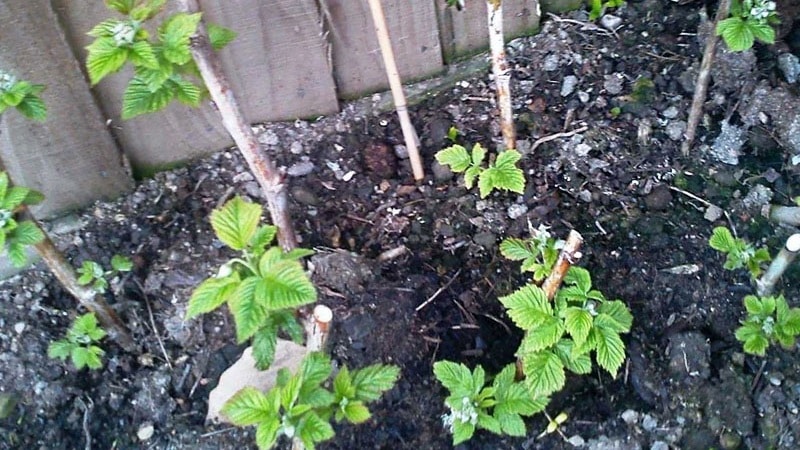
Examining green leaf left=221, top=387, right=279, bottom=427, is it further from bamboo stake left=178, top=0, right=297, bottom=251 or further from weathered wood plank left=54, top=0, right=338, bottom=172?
weathered wood plank left=54, top=0, right=338, bottom=172

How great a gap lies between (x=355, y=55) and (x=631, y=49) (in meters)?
0.84

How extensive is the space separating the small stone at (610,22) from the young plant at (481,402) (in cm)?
122

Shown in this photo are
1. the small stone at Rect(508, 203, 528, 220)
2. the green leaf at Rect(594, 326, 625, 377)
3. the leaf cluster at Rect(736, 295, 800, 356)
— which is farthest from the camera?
the small stone at Rect(508, 203, 528, 220)

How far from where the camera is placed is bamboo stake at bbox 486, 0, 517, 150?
6.58 feet

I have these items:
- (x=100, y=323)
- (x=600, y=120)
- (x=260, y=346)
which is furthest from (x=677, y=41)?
(x=100, y=323)

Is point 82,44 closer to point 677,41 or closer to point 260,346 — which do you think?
point 260,346

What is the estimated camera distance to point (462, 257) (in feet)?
7.06

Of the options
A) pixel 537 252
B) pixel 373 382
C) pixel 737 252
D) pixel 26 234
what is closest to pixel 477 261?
pixel 537 252

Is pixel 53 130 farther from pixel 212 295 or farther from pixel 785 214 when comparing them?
pixel 785 214

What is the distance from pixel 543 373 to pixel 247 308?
2.19ft

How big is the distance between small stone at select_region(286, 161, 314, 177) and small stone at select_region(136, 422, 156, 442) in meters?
0.78

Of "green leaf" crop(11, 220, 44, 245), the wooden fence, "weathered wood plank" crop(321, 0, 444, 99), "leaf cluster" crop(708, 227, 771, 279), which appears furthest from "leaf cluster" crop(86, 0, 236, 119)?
"leaf cluster" crop(708, 227, 771, 279)

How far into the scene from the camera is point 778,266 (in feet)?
6.16

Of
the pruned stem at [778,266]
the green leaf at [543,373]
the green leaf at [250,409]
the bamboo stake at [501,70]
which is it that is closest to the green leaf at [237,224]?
the green leaf at [250,409]
